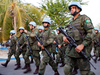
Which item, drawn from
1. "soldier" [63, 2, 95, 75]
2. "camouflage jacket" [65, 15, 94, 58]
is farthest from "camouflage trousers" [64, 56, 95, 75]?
"camouflage jacket" [65, 15, 94, 58]

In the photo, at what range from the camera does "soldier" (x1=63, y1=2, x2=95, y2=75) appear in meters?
2.26

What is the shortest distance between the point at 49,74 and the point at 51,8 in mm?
13743

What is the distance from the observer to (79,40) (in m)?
2.41

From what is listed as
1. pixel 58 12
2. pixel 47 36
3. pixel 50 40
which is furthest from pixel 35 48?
pixel 58 12

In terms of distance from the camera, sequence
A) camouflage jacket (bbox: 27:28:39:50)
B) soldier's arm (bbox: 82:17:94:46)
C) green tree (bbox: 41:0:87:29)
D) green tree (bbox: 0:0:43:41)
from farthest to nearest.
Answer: green tree (bbox: 41:0:87:29)
green tree (bbox: 0:0:43:41)
camouflage jacket (bbox: 27:28:39:50)
soldier's arm (bbox: 82:17:94:46)

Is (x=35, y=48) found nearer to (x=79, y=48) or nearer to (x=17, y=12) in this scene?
(x=79, y=48)

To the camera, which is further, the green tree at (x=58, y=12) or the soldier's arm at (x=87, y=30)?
the green tree at (x=58, y=12)

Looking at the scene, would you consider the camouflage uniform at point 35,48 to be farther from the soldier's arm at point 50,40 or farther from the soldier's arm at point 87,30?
the soldier's arm at point 87,30

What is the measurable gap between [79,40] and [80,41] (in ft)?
0.10

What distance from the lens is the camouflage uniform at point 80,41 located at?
2262mm

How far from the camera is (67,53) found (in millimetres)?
2500

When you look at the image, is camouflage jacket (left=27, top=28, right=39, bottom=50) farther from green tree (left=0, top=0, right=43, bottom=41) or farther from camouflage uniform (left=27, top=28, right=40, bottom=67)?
green tree (left=0, top=0, right=43, bottom=41)

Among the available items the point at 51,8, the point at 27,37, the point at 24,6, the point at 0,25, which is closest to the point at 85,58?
the point at 27,37

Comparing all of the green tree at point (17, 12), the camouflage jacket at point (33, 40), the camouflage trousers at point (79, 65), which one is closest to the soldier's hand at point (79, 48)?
the camouflage trousers at point (79, 65)
